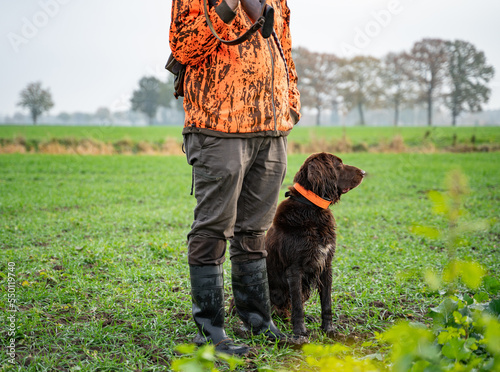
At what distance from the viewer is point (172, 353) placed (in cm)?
254

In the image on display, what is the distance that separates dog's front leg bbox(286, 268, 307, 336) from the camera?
9.33ft

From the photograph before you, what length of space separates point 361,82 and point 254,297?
58724 mm

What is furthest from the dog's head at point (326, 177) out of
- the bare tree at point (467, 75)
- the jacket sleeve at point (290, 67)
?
the bare tree at point (467, 75)

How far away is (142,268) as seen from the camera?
429 centimetres

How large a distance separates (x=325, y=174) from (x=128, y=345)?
5.86ft

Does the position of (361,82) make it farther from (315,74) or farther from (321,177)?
(321,177)

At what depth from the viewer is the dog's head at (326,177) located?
9.66 feet

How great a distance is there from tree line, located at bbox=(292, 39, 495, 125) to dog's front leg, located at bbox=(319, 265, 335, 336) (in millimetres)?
46114

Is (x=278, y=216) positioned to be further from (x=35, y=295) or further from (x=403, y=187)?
(x=403, y=187)

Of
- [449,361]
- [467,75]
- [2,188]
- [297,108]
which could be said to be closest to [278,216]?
[297,108]

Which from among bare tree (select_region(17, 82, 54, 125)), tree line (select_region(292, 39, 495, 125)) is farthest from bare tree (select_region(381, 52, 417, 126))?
bare tree (select_region(17, 82, 54, 125))

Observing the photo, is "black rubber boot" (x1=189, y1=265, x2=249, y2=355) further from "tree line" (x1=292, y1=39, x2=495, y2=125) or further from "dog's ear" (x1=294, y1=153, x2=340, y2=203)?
"tree line" (x1=292, y1=39, x2=495, y2=125)

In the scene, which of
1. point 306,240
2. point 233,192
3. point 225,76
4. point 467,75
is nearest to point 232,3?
point 225,76

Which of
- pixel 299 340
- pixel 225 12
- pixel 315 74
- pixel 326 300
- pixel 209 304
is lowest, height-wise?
pixel 299 340
